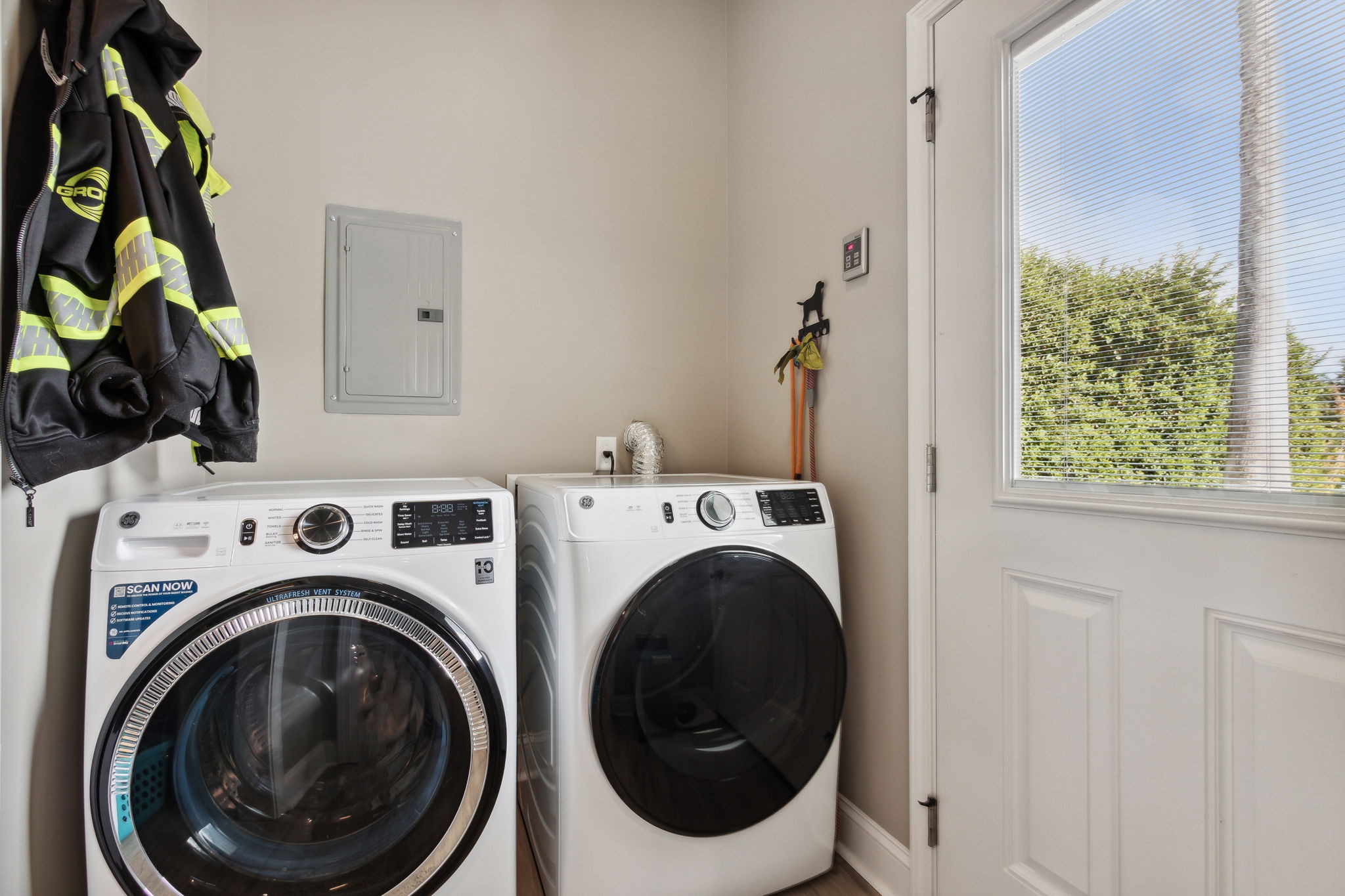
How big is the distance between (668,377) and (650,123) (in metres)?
0.90

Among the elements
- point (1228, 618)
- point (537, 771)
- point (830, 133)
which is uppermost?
point (830, 133)

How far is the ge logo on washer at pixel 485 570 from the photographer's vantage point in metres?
1.14

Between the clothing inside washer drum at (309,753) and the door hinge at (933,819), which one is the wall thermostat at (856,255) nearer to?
the door hinge at (933,819)

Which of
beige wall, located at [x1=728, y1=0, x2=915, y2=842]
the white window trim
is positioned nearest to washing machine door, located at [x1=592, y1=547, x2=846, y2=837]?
beige wall, located at [x1=728, y1=0, x2=915, y2=842]

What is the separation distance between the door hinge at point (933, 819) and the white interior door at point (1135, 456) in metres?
0.04

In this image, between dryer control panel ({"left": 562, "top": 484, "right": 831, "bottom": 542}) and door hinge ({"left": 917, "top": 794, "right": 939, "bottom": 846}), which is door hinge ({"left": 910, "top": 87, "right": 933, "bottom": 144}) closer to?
A: dryer control panel ({"left": 562, "top": 484, "right": 831, "bottom": 542})

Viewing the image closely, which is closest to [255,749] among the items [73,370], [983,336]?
[73,370]

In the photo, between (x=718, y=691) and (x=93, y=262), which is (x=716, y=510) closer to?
(x=718, y=691)

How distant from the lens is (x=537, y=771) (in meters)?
1.45

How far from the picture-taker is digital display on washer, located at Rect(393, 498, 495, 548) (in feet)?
3.67

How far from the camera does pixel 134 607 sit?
3.18ft

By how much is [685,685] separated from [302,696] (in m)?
0.71

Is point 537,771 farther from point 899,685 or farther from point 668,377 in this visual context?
point 668,377

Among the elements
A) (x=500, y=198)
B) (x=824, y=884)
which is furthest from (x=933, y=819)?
(x=500, y=198)
